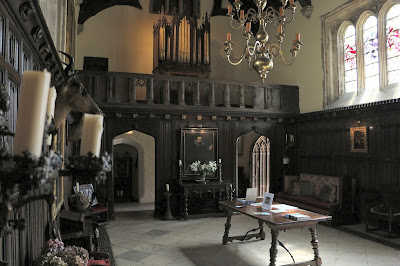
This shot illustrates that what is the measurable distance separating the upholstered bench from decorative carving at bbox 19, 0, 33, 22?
25.6ft

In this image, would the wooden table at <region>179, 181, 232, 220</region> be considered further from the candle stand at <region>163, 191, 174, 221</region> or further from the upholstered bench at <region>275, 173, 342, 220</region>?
the upholstered bench at <region>275, 173, 342, 220</region>

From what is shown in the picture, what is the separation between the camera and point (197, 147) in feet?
33.8

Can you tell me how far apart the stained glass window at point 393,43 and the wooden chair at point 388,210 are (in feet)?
9.18

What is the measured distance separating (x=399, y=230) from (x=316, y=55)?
5.59 meters

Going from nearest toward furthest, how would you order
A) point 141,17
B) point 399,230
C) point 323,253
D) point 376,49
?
1. point 323,253
2. point 399,230
3. point 376,49
4. point 141,17

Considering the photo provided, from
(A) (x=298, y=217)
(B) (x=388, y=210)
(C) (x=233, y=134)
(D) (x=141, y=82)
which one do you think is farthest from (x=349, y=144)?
(D) (x=141, y=82)

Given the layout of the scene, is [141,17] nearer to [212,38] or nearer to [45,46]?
[212,38]

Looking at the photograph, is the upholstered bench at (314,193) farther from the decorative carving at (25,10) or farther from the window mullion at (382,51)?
the decorative carving at (25,10)

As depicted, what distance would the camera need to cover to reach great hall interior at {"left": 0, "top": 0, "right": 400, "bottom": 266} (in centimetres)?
591

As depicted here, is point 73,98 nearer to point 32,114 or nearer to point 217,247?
point 32,114

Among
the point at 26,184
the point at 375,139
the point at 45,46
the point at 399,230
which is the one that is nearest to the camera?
the point at 26,184

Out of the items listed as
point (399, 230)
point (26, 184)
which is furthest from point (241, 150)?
point (26, 184)

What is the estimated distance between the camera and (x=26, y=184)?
3.30 feet

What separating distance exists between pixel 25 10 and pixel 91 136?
189cm
